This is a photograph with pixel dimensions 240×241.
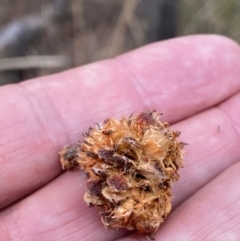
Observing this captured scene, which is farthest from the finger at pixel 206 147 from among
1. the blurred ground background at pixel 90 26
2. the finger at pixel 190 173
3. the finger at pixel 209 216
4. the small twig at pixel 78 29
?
the small twig at pixel 78 29

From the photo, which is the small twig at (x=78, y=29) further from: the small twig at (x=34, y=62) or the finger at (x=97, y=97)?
the finger at (x=97, y=97)

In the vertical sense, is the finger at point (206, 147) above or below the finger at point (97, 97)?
below

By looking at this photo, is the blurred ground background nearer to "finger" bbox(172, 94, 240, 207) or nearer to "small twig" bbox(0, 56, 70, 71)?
"small twig" bbox(0, 56, 70, 71)

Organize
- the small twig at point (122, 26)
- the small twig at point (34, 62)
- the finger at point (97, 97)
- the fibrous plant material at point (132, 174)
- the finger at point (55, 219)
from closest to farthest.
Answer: the fibrous plant material at point (132, 174), the finger at point (55, 219), the finger at point (97, 97), the small twig at point (34, 62), the small twig at point (122, 26)

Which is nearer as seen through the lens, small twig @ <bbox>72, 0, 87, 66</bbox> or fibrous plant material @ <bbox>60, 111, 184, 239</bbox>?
fibrous plant material @ <bbox>60, 111, 184, 239</bbox>

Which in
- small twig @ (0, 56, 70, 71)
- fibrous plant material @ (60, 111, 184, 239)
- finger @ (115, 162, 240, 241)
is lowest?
small twig @ (0, 56, 70, 71)

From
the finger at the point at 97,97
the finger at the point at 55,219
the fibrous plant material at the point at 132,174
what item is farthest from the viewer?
the finger at the point at 97,97

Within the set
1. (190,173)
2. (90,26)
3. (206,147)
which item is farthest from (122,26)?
(190,173)

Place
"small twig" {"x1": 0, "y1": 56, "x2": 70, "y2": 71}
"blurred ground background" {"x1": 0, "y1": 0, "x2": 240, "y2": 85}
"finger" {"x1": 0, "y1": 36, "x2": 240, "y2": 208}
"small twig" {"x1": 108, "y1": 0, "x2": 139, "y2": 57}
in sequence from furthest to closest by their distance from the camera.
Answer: "small twig" {"x1": 108, "y1": 0, "x2": 139, "y2": 57} < "blurred ground background" {"x1": 0, "y1": 0, "x2": 240, "y2": 85} < "small twig" {"x1": 0, "y1": 56, "x2": 70, "y2": 71} < "finger" {"x1": 0, "y1": 36, "x2": 240, "y2": 208}

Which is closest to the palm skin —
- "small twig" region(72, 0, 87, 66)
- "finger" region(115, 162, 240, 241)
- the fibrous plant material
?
"finger" region(115, 162, 240, 241)
